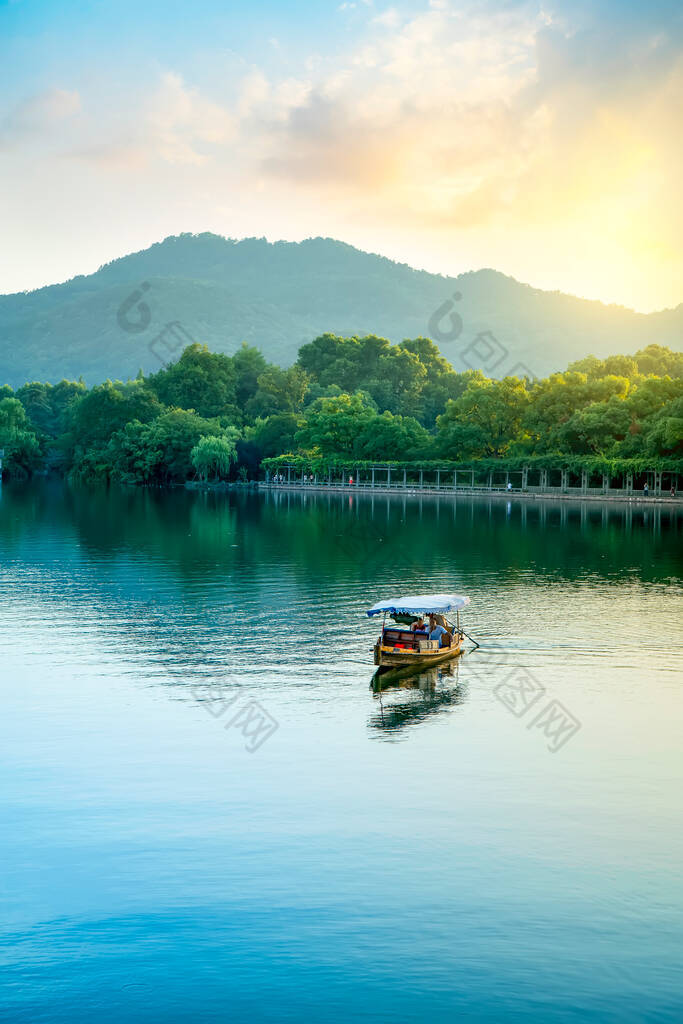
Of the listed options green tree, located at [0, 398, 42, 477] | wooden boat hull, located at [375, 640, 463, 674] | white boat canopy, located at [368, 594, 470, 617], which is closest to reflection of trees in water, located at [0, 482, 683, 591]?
white boat canopy, located at [368, 594, 470, 617]

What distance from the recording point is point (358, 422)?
14788 cm

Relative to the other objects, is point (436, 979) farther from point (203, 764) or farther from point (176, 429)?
point (176, 429)

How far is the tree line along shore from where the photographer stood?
122 m

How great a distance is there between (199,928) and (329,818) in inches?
171

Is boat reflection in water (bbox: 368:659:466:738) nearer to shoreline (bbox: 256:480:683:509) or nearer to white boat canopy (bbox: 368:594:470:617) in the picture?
white boat canopy (bbox: 368:594:470:617)

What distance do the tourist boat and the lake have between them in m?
0.73

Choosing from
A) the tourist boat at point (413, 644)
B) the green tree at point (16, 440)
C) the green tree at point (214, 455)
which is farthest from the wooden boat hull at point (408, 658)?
the green tree at point (16, 440)

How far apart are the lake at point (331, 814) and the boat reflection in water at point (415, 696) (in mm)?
110

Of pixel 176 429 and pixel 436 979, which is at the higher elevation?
pixel 176 429

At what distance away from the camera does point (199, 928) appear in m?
13.7

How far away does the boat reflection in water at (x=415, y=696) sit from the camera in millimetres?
24094

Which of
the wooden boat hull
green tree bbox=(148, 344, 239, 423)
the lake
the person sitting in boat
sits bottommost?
the lake

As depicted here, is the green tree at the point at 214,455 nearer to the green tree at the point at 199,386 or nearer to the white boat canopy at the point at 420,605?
the green tree at the point at 199,386

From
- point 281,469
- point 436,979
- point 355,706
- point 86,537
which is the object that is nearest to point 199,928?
point 436,979
